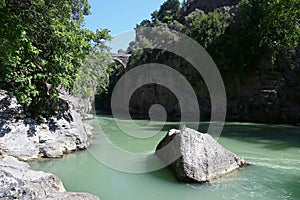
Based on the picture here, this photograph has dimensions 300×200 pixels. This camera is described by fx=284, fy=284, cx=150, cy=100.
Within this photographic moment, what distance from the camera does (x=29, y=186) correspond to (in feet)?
16.3

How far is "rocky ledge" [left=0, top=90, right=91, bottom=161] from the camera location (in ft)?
27.7

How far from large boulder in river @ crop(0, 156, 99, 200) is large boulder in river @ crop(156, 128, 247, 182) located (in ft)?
8.15

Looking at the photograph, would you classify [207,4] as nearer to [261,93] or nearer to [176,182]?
[261,93]

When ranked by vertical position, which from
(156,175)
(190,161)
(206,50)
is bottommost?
(156,175)

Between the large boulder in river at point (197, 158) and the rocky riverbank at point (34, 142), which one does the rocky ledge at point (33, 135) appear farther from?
the large boulder in river at point (197, 158)

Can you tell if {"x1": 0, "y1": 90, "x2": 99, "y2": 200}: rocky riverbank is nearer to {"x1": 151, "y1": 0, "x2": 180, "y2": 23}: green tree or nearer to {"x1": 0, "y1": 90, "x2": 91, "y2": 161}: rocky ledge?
{"x1": 0, "y1": 90, "x2": 91, "y2": 161}: rocky ledge

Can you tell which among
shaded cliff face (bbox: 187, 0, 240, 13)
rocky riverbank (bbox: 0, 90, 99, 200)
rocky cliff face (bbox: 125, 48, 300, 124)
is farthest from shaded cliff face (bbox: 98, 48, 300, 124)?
rocky riverbank (bbox: 0, 90, 99, 200)

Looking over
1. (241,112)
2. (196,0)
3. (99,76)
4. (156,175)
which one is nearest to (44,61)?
(156,175)

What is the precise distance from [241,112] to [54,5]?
59.9 ft

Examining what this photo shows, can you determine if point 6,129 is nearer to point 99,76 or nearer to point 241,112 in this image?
point 99,76

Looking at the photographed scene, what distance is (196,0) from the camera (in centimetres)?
4209

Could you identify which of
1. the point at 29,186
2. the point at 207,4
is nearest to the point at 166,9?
the point at 207,4

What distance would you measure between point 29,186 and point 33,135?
433cm

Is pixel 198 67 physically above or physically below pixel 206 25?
below
